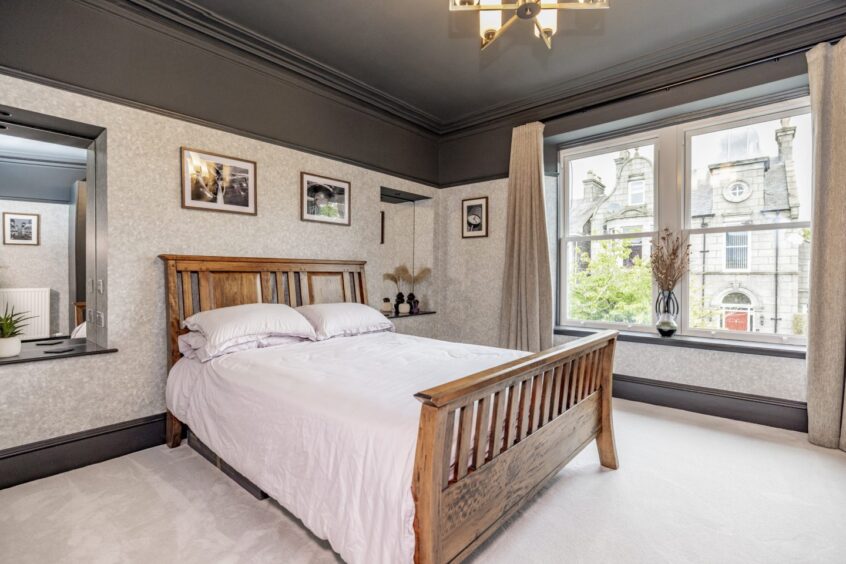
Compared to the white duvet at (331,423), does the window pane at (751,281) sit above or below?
above

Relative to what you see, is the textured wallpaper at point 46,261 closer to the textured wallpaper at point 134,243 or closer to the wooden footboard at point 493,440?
the textured wallpaper at point 134,243

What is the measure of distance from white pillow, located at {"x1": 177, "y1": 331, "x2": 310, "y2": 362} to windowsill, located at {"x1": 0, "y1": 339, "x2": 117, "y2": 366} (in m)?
0.41

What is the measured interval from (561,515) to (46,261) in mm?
4128

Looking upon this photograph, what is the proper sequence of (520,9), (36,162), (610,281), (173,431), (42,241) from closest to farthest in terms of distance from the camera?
1. (520,9)
2. (173,431)
3. (42,241)
4. (36,162)
5. (610,281)

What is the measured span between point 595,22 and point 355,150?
90.7 inches

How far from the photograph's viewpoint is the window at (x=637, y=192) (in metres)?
3.94

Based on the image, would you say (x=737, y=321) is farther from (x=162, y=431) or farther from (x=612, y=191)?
(x=162, y=431)

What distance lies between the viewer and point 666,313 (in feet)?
12.0

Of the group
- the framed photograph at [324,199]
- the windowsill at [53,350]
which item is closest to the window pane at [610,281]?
the framed photograph at [324,199]

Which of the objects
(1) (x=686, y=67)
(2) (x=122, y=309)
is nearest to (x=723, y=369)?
(1) (x=686, y=67)

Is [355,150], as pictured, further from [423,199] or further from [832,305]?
→ [832,305]

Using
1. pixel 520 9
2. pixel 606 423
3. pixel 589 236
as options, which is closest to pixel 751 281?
pixel 589 236

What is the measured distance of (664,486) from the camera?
225 centimetres

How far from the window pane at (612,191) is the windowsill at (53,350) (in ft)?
13.9
